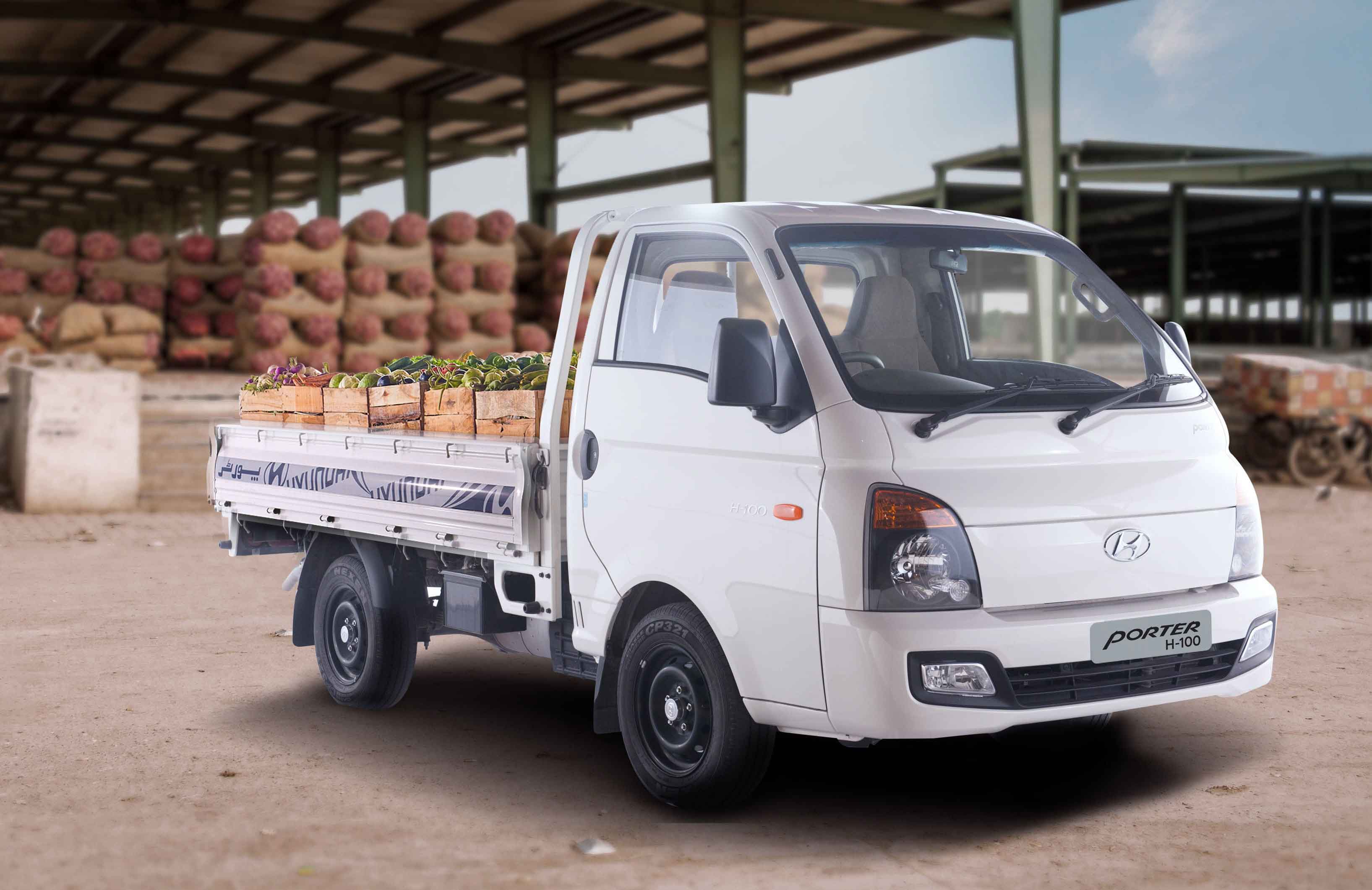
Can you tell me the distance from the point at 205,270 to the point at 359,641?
12.9 meters

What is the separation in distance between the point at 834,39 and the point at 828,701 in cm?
1905

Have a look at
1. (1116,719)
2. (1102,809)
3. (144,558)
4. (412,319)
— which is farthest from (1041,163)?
(1102,809)

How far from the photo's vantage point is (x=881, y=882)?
13.7ft

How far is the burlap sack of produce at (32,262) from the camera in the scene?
56.5ft

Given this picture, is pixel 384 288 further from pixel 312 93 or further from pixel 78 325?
pixel 312 93

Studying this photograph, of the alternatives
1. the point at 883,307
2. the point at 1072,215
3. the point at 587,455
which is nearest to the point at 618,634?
the point at 587,455

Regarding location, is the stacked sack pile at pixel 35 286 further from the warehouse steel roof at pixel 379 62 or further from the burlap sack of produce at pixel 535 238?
the burlap sack of produce at pixel 535 238

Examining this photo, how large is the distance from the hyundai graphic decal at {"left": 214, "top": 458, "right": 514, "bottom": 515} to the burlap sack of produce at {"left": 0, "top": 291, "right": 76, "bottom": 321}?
11.0 metres

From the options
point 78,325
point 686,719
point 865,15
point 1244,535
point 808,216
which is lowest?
point 686,719

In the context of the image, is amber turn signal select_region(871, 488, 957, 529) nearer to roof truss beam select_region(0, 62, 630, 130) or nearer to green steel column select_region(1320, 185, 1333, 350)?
roof truss beam select_region(0, 62, 630, 130)

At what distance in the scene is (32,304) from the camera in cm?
1706

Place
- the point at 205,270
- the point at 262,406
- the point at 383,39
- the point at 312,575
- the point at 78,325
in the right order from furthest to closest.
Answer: the point at 383,39 → the point at 205,270 → the point at 78,325 → the point at 262,406 → the point at 312,575

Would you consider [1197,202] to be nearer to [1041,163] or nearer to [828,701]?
[1041,163]

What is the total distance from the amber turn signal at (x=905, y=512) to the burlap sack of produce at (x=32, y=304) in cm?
1505
